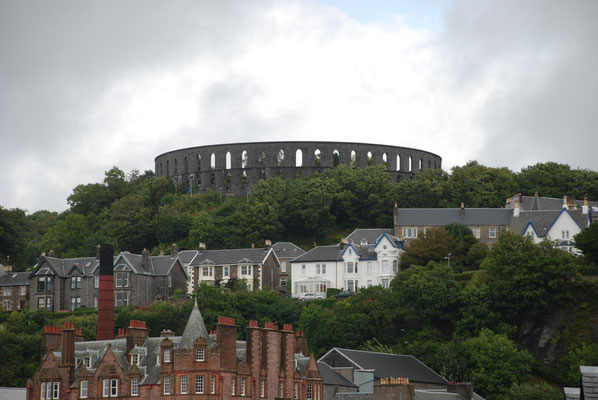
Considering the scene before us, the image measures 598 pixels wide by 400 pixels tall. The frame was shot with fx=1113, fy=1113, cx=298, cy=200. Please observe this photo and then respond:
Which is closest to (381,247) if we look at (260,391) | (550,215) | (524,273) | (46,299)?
(550,215)

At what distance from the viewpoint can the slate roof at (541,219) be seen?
99062mm

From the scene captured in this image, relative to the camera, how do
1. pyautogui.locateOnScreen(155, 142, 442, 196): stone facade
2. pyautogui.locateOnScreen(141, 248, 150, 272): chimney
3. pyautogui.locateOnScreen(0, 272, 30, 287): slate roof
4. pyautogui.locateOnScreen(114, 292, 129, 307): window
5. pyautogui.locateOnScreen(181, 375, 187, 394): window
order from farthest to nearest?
1. pyautogui.locateOnScreen(155, 142, 442, 196): stone facade
2. pyautogui.locateOnScreen(0, 272, 30, 287): slate roof
3. pyautogui.locateOnScreen(141, 248, 150, 272): chimney
4. pyautogui.locateOnScreen(114, 292, 129, 307): window
5. pyautogui.locateOnScreen(181, 375, 187, 394): window

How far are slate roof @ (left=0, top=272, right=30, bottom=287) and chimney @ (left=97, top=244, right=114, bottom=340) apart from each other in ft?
106

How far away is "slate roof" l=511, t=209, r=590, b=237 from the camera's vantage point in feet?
325

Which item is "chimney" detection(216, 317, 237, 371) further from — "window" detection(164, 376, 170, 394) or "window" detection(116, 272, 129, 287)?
"window" detection(116, 272, 129, 287)

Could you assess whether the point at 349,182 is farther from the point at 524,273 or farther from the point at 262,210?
the point at 524,273

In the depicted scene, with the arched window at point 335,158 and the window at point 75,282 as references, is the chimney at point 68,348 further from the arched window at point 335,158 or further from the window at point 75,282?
the arched window at point 335,158

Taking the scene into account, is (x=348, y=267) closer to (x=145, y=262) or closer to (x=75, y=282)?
(x=145, y=262)

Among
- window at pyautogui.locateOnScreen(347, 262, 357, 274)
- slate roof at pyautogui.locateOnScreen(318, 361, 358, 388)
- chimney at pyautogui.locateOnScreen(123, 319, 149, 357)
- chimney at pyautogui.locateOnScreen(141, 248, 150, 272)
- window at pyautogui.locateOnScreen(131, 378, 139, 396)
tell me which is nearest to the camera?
window at pyautogui.locateOnScreen(131, 378, 139, 396)

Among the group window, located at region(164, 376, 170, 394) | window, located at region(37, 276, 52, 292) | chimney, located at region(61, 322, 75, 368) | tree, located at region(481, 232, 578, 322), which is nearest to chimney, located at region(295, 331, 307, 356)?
window, located at region(164, 376, 170, 394)

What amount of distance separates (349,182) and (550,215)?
25633 mm

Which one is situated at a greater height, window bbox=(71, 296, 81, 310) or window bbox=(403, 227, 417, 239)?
window bbox=(403, 227, 417, 239)

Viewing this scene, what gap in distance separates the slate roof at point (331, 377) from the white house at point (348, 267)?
32788 mm

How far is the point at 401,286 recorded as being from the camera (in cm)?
8456
